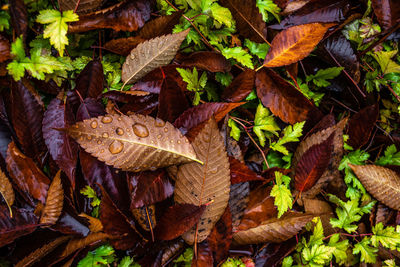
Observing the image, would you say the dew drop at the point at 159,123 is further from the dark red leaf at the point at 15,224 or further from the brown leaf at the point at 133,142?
the dark red leaf at the point at 15,224

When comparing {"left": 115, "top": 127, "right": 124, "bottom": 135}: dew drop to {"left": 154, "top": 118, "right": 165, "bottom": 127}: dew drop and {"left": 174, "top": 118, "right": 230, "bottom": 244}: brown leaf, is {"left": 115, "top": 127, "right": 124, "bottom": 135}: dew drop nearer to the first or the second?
{"left": 154, "top": 118, "right": 165, "bottom": 127}: dew drop

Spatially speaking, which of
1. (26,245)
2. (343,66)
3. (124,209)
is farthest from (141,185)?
(343,66)

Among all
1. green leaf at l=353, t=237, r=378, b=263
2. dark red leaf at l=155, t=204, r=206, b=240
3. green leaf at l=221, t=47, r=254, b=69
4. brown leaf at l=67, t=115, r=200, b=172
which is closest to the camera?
brown leaf at l=67, t=115, r=200, b=172

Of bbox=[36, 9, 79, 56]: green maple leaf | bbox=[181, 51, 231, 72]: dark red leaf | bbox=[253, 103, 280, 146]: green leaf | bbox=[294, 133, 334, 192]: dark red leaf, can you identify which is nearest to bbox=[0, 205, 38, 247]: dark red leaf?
bbox=[36, 9, 79, 56]: green maple leaf

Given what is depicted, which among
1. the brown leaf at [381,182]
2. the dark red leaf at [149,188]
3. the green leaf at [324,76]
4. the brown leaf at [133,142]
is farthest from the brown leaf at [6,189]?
the brown leaf at [381,182]

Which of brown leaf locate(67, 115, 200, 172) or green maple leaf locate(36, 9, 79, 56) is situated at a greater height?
green maple leaf locate(36, 9, 79, 56)

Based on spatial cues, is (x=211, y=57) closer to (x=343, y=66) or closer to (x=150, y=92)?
(x=150, y=92)

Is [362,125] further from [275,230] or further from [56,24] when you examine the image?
[56,24]

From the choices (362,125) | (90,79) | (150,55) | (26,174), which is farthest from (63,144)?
(362,125)
